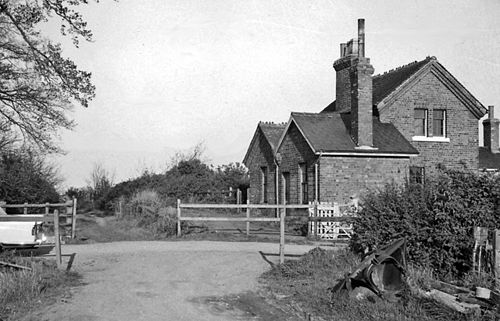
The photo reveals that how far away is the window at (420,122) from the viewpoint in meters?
28.2

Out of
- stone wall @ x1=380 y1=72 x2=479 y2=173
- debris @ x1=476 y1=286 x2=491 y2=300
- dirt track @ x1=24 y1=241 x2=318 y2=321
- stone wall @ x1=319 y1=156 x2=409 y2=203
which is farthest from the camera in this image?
stone wall @ x1=380 y1=72 x2=479 y2=173

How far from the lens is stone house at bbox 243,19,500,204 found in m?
24.5

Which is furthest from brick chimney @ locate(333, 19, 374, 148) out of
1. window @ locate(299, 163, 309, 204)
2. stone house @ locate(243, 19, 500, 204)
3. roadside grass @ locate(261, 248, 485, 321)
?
roadside grass @ locate(261, 248, 485, 321)

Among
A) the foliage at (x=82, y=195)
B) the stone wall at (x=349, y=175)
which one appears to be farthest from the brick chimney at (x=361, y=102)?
the foliage at (x=82, y=195)

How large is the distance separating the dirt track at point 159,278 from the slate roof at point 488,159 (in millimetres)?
24040

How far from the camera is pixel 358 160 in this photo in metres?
24.6

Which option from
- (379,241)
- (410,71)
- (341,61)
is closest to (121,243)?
(379,241)

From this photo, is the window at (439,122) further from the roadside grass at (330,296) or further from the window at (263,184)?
the roadside grass at (330,296)

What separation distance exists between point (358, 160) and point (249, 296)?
49.5 feet

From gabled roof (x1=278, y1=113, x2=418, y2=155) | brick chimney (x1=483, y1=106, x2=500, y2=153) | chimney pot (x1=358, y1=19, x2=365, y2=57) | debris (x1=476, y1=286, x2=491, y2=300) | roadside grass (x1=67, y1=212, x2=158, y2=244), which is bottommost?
roadside grass (x1=67, y1=212, x2=158, y2=244)

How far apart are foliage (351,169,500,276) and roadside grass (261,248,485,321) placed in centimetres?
46

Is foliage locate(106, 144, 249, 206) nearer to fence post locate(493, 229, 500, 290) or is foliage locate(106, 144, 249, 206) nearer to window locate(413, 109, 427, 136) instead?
window locate(413, 109, 427, 136)

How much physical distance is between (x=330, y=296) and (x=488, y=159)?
115 ft

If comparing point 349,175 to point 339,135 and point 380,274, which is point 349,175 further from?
point 380,274
